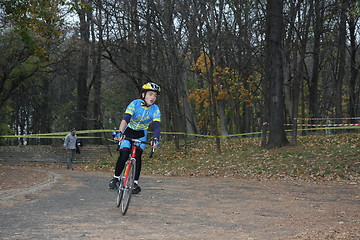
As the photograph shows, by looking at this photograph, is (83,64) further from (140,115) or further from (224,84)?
(140,115)

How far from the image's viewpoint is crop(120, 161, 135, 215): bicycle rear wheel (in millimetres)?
7650

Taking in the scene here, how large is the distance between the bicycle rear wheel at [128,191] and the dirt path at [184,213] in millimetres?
152

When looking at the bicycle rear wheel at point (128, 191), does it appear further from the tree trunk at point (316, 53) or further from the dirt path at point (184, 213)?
the tree trunk at point (316, 53)

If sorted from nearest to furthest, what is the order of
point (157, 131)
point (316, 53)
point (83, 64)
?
point (157, 131)
point (316, 53)
point (83, 64)

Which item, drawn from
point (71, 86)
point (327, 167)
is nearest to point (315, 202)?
point (327, 167)

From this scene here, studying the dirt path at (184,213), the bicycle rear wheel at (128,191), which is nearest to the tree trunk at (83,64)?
the dirt path at (184,213)

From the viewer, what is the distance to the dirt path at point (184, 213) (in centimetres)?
635

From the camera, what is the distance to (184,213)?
820cm

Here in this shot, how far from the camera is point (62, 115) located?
163 ft

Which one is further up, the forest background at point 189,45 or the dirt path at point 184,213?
the forest background at point 189,45

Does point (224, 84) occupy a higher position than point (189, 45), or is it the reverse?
point (189, 45)

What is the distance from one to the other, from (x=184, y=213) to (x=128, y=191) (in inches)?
41.4

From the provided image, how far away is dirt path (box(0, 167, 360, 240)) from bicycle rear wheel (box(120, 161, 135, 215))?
6.0 inches

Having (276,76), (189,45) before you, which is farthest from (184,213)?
(189,45)
